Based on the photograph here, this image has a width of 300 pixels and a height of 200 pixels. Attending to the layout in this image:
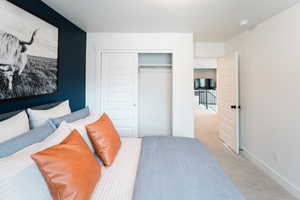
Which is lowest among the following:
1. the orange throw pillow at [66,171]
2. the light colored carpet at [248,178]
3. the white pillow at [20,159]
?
the light colored carpet at [248,178]

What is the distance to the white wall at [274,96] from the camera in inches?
92.2

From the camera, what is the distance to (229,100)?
158 inches

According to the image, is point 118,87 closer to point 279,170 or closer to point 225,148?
point 225,148

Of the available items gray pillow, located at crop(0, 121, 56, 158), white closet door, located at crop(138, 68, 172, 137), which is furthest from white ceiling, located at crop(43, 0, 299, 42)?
gray pillow, located at crop(0, 121, 56, 158)

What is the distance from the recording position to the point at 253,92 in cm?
331

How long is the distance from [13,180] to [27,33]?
1681mm

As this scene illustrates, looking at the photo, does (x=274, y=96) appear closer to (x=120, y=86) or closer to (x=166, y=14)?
(x=166, y=14)

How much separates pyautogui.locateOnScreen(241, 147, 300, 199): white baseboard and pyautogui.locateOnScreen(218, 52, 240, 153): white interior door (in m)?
0.31

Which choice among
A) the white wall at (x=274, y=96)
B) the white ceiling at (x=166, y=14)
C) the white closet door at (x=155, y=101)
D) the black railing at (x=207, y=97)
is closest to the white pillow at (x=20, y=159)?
the white ceiling at (x=166, y=14)

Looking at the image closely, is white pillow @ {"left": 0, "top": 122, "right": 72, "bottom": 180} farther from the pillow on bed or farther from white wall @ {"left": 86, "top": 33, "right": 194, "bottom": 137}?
white wall @ {"left": 86, "top": 33, "right": 194, "bottom": 137}

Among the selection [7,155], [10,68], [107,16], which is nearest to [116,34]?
[107,16]

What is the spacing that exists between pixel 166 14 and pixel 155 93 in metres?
1.92

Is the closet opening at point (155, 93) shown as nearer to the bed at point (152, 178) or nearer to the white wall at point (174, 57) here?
the white wall at point (174, 57)

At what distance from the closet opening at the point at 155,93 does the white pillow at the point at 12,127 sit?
285 cm
